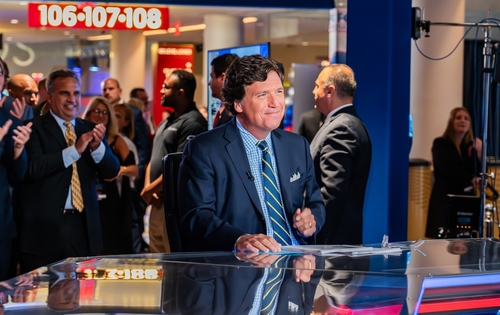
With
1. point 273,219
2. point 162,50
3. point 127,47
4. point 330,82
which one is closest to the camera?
point 273,219

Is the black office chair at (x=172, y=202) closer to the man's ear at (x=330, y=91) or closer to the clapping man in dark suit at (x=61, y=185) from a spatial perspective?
the clapping man in dark suit at (x=61, y=185)

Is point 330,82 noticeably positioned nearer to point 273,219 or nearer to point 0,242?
point 273,219

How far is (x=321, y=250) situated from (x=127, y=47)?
45.2 ft

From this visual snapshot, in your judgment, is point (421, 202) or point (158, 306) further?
point (421, 202)

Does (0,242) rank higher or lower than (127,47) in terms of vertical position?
lower

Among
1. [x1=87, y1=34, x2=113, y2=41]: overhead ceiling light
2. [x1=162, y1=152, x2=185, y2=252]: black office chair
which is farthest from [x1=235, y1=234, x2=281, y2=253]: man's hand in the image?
[x1=87, y1=34, x2=113, y2=41]: overhead ceiling light

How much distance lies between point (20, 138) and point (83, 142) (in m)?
0.34

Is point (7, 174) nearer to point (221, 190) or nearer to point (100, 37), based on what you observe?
point (221, 190)

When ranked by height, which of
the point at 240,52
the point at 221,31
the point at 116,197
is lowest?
the point at 116,197

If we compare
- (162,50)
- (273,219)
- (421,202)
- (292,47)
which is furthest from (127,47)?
(273,219)

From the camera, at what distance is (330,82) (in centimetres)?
452

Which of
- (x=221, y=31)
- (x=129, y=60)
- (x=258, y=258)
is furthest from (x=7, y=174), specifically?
(x=129, y=60)

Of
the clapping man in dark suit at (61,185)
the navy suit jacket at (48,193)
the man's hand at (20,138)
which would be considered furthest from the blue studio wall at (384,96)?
the man's hand at (20,138)

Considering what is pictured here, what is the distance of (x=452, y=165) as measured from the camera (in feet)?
24.0
